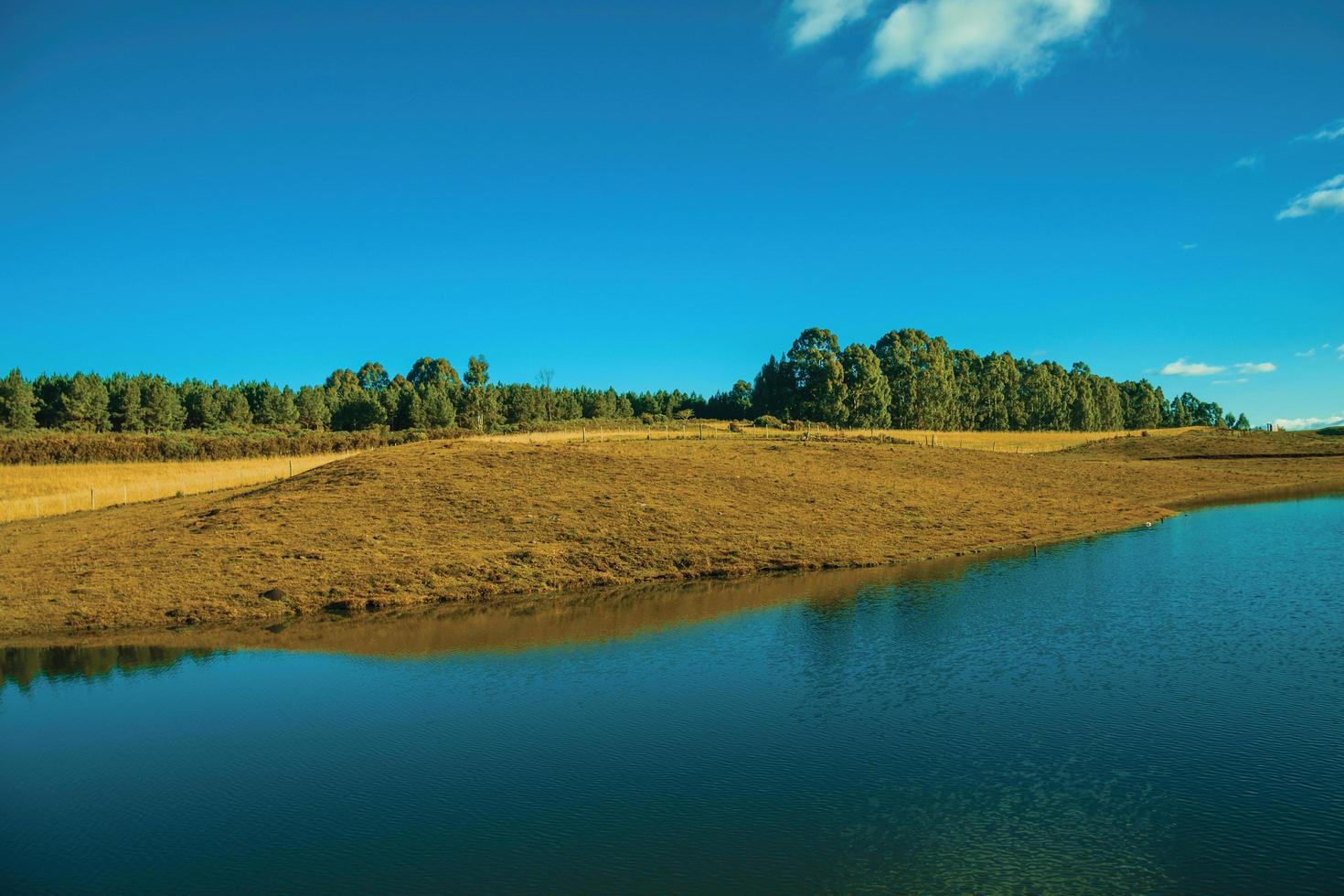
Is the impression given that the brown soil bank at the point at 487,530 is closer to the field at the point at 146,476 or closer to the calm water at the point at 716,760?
the field at the point at 146,476

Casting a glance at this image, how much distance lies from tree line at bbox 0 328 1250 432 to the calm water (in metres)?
107

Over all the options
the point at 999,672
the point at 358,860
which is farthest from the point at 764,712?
the point at 358,860

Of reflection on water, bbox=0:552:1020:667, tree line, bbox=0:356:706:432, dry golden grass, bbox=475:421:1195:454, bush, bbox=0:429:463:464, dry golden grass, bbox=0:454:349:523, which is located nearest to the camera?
reflection on water, bbox=0:552:1020:667

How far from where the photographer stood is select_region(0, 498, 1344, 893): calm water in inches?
499

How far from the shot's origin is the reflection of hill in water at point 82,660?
24.8 metres

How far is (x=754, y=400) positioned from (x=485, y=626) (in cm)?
16495

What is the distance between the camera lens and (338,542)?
40125 millimetres

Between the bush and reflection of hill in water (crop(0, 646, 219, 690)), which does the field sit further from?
reflection of hill in water (crop(0, 646, 219, 690))

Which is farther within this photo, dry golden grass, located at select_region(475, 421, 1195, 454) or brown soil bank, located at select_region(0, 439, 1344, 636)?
dry golden grass, located at select_region(475, 421, 1195, 454)

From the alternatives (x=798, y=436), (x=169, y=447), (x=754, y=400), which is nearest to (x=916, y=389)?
(x=754, y=400)

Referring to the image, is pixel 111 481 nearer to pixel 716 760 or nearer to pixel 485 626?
pixel 485 626

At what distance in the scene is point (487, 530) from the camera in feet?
144

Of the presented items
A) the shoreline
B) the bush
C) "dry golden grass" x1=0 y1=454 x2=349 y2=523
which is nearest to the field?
"dry golden grass" x1=0 y1=454 x2=349 y2=523

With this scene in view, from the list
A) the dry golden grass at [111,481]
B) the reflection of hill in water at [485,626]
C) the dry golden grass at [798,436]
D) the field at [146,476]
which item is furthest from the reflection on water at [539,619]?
the dry golden grass at [798,436]
